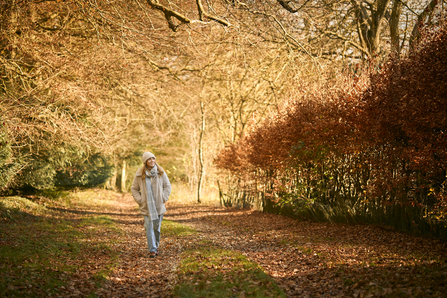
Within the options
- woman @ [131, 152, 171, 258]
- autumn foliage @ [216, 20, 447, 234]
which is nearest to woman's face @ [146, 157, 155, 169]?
woman @ [131, 152, 171, 258]

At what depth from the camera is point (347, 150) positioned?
29.7ft

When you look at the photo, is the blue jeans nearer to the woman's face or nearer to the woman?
the woman

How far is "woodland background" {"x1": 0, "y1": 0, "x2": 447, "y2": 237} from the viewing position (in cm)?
707

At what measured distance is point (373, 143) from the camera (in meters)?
8.20

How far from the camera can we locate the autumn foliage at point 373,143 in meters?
6.43

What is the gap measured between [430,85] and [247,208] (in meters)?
11.6

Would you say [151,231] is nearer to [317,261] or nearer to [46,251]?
[46,251]

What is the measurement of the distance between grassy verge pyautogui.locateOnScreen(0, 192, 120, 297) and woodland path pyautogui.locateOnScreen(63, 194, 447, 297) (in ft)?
1.04

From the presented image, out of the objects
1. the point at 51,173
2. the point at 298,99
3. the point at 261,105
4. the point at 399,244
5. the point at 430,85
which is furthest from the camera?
the point at 261,105

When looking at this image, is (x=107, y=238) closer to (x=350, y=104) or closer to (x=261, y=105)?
(x=350, y=104)

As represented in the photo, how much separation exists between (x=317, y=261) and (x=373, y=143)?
3.33 m

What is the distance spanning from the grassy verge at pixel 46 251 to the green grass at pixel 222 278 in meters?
1.37

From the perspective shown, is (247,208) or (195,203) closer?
(247,208)

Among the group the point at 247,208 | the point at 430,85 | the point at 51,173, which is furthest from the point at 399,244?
the point at 51,173
